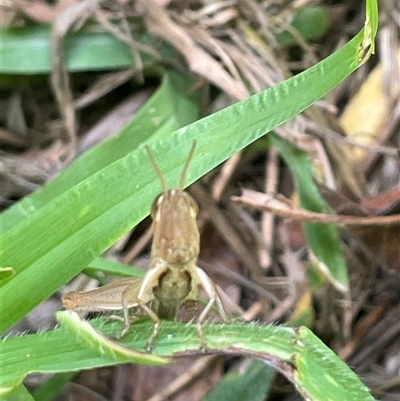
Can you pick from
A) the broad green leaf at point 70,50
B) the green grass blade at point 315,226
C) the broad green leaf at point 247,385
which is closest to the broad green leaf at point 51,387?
the broad green leaf at point 247,385

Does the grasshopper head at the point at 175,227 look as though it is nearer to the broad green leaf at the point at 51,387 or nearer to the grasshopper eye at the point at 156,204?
Answer: the grasshopper eye at the point at 156,204

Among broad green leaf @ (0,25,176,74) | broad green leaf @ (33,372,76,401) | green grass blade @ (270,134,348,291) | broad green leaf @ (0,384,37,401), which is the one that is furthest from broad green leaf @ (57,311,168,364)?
broad green leaf @ (0,25,176,74)

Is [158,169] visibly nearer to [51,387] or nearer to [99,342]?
[99,342]

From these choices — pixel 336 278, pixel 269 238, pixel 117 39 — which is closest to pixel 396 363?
pixel 336 278

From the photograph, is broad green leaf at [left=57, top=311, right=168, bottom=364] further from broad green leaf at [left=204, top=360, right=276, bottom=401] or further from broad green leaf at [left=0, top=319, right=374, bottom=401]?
broad green leaf at [left=204, top=360, right=276, bottom=401]

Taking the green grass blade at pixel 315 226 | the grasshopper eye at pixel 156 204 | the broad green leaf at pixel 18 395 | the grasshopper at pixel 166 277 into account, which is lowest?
the green grass blade at pixel 315 226

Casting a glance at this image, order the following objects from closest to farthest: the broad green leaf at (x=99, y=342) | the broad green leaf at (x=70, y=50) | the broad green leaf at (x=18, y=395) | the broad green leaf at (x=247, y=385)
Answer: the broad green leaf at (x=99, y=342)
the broad green leaf at (x=18, y=395)
the broad green leaf at (x=247, y=385)
the broad green leaf at (x=70, y=50)

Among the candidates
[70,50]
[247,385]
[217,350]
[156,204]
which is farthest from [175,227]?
[70,50]

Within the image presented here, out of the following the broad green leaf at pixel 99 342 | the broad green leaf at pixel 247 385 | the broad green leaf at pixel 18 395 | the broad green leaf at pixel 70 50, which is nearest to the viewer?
the broad green leaf at pixel 99 342
